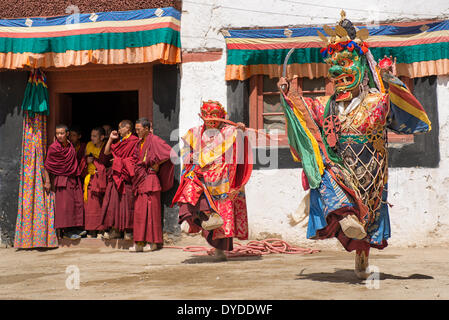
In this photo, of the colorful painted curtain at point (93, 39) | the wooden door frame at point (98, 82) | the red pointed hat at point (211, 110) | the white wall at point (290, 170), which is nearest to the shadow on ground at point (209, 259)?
the white wall at point (290, 170)

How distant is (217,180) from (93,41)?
118 inches

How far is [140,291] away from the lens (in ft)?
16.8

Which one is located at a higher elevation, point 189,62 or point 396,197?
point 189,62

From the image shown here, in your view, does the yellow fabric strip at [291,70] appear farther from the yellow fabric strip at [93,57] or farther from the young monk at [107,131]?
the young monk at [107,131]

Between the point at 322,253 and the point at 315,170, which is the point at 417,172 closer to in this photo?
the point at 322,253

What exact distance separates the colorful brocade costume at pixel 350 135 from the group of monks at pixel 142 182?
1.60 metres

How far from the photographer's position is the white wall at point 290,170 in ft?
26.4

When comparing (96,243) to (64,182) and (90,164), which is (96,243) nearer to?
(64,182)

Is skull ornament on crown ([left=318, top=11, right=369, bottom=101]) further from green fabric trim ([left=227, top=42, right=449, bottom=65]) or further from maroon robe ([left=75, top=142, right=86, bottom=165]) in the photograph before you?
maroon robe ([left=75, top=142, right=86, bottom=165])

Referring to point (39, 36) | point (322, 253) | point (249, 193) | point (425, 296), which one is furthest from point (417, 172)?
point (39, 36)

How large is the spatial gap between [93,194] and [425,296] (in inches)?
219

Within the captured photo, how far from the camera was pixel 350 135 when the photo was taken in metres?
5.42

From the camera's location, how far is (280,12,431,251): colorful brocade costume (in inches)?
208

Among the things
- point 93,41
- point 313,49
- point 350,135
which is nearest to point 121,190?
point 93,41
